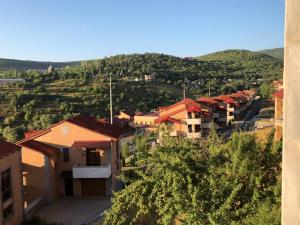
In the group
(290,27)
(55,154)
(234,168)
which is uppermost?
(290,27)

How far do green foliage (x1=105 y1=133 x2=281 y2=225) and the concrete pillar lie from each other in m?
9.20

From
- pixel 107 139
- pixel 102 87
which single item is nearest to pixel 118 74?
pixel 102 87

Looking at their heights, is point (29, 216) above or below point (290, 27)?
below

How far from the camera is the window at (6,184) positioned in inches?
728

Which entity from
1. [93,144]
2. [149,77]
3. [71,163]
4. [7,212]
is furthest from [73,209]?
[149,77]

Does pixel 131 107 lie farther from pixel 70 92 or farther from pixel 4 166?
pixel 4 166

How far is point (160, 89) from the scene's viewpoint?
9469 centimetres

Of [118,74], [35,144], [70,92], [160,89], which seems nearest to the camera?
[35,144]

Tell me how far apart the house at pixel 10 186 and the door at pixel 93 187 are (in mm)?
6112

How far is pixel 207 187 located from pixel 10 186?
11.0 meters

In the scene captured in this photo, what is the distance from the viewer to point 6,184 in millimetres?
18891

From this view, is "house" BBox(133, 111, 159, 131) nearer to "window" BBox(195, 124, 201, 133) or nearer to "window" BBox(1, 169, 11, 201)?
"window" BBox(195, 124, 201, 133)

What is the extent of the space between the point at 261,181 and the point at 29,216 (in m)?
13.7

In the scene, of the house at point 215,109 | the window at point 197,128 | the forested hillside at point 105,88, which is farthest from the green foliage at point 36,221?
the house at point 215,109
